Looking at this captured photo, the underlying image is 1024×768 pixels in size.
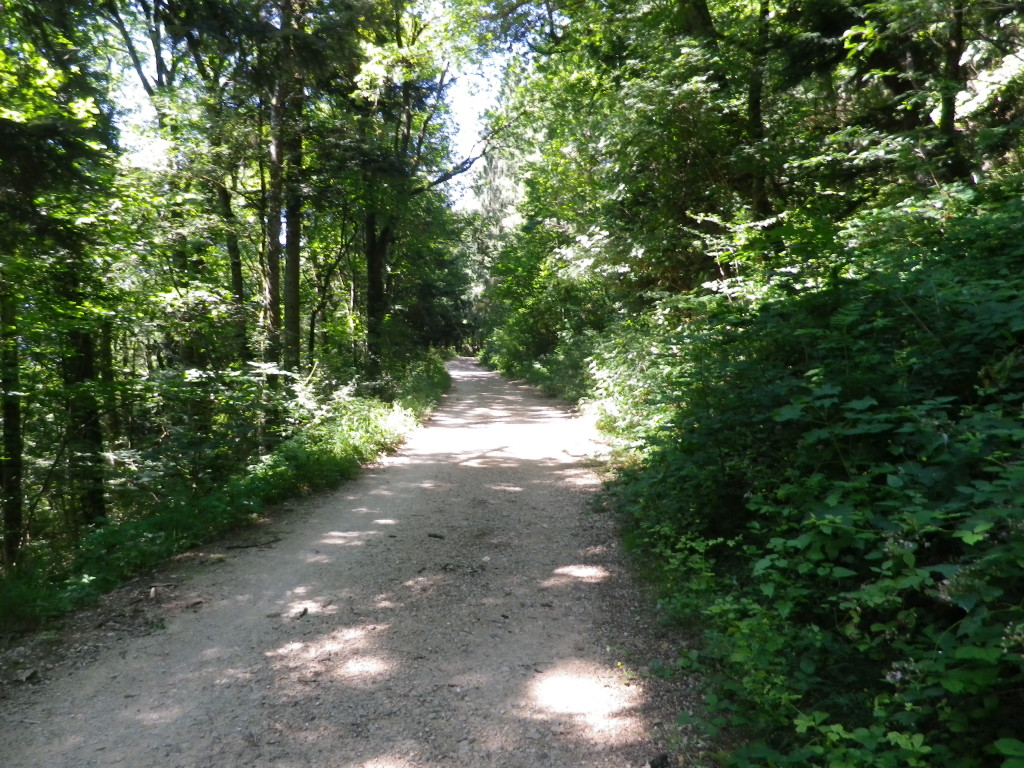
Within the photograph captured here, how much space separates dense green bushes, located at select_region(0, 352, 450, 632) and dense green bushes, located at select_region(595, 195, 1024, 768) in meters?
4.68

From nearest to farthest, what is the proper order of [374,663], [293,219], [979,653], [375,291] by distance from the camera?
[979,653], [374,663], [293,219], [375,291]

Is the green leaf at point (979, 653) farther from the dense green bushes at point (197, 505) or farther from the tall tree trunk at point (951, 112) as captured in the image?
the tall tree trunk at point (951, 112)

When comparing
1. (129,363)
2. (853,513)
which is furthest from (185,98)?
(853,513)

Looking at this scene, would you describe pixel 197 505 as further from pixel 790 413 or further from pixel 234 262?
pixel 234 262

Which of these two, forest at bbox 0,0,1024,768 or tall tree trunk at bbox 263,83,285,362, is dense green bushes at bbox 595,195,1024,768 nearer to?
forest at bbox 0,0,1024,768

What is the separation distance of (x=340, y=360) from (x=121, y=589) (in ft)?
40.7

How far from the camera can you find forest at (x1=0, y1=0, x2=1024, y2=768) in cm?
303

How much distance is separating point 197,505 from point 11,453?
3610mm

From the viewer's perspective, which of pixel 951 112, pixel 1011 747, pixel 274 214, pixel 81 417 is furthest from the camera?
pixel 274 214

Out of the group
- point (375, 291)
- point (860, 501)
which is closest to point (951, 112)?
point (860, 501)

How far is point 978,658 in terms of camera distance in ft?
7.35

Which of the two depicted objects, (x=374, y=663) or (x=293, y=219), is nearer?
(x=374, y=663)

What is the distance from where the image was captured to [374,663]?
415 centimetres

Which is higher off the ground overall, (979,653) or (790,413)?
(790,413)
